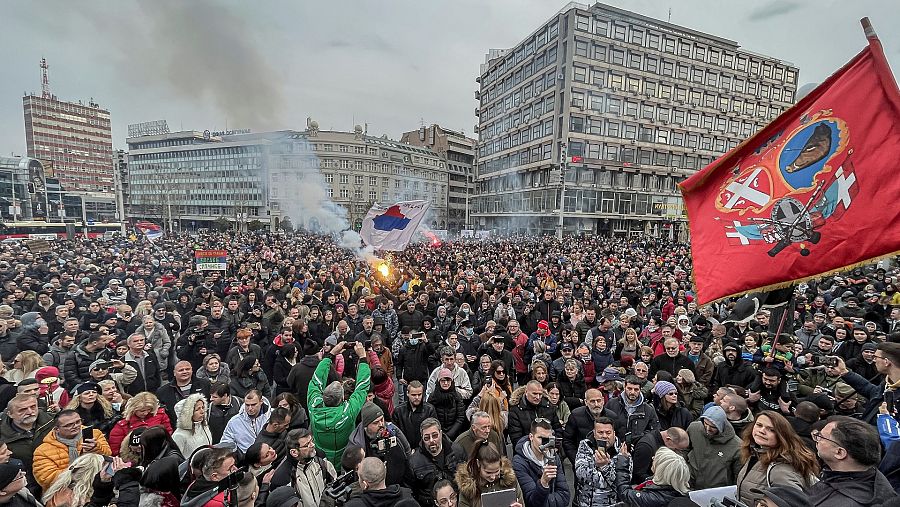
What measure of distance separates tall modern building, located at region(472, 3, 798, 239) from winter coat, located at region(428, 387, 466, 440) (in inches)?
1598

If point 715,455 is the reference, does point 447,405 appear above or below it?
below

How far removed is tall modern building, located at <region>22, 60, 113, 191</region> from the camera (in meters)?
105

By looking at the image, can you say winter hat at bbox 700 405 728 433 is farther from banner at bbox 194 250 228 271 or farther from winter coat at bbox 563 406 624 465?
banner at bbox 194 250 228 271

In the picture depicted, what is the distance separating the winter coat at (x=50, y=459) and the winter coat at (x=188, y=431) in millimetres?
712

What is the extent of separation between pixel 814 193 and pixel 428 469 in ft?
15.4

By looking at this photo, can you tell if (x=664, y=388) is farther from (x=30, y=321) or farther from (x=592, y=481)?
(x=30, y=321)

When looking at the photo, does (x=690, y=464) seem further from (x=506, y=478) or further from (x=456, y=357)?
(x=456, y=357)

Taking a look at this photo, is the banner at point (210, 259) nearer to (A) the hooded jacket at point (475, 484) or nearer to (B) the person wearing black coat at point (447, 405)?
(B) the person wearing black coat at point (447, 405)

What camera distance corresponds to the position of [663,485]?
3.02 metres

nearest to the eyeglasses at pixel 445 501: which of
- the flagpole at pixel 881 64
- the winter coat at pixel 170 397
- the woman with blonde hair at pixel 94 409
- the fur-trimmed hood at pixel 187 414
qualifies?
the fur-trimmed hood at pixel 187 414

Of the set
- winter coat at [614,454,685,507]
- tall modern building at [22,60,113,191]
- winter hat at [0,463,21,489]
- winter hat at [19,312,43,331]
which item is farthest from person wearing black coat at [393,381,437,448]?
tall modern building at [22,60,113,191]

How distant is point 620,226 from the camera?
164ft

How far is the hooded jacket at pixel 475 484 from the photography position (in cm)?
318

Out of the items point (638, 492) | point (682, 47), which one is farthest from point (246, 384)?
point (682, 47)
